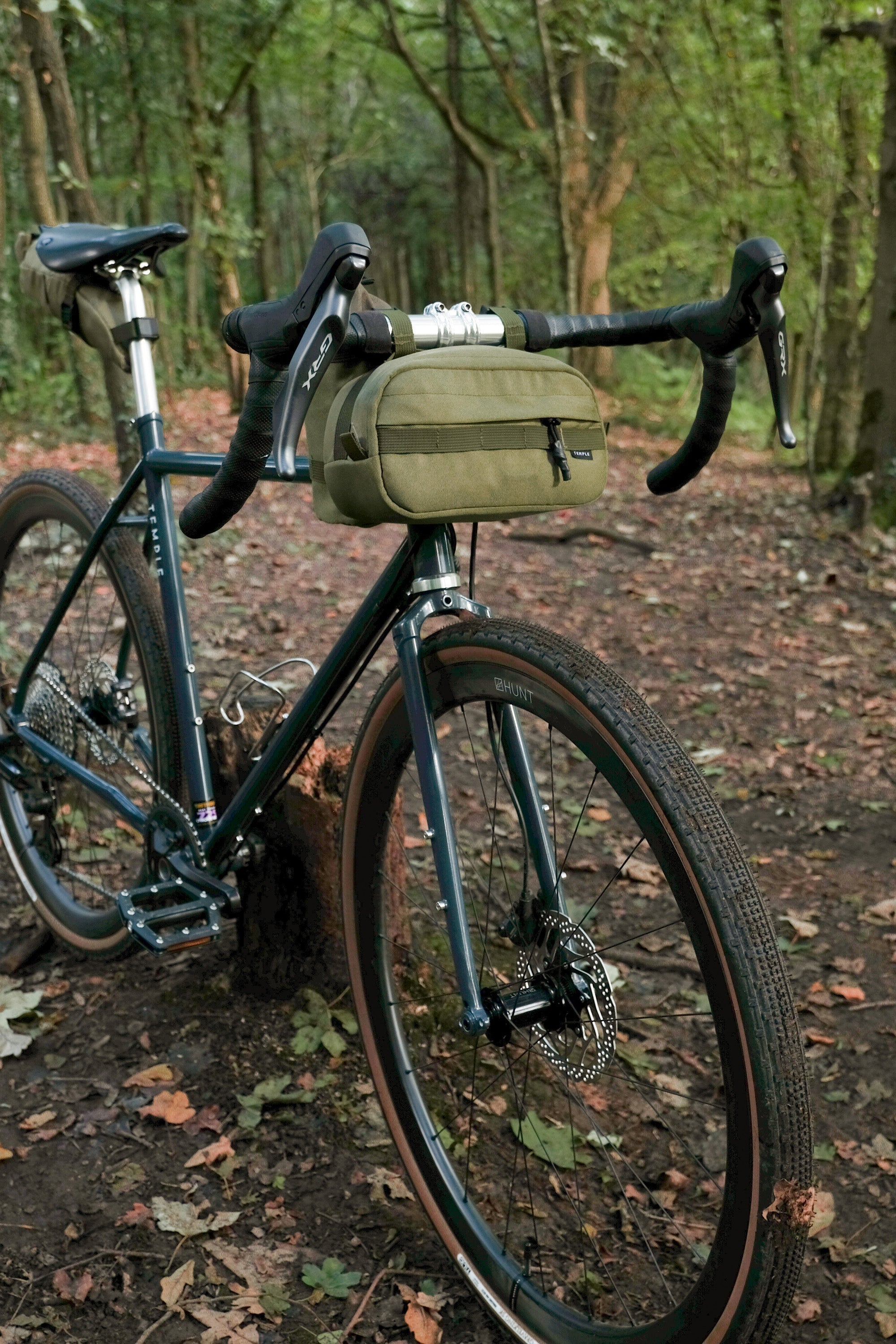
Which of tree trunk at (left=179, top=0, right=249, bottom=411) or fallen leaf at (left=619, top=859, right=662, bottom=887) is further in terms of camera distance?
tree trunk at (left=179, top=0, right=249, bottom=411)

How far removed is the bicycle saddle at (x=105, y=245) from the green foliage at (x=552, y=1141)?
7.32 ft

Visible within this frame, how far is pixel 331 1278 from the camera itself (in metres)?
2.20

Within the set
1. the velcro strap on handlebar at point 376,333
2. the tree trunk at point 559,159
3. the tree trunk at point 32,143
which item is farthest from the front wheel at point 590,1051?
the tree trunk at point 559,159

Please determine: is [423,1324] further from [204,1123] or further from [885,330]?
[885,330]

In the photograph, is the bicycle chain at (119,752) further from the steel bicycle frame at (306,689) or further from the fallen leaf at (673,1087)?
the fallen leaf at (673,1087)

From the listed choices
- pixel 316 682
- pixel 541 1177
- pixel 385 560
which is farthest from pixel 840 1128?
pixel 385 560

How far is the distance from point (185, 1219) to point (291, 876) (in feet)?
2.75

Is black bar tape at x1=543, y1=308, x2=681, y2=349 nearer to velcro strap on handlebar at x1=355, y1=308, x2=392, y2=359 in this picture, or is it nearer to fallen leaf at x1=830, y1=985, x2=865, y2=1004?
velcro strap on handlebar at x1=355, y1=308, x2=392, y2=359

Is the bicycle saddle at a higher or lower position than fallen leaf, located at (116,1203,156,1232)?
higher

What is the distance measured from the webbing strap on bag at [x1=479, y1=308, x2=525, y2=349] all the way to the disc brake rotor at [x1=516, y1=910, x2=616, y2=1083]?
0.94 m

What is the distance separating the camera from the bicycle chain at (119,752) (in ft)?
8.70

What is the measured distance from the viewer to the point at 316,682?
2.19 m

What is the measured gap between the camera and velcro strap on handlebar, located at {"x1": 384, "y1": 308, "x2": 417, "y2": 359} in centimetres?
169

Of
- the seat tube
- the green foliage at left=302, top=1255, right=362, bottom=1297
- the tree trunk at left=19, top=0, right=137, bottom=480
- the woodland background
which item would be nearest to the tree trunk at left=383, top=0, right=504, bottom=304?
the woodland background
